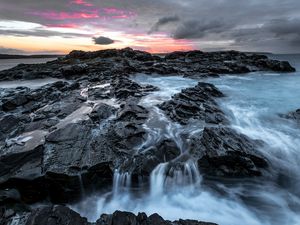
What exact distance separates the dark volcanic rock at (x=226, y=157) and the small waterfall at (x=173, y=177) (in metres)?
→ 0.37

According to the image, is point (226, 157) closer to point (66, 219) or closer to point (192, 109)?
point (192, 109)

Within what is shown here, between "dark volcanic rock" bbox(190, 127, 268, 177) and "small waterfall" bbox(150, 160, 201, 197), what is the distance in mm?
366

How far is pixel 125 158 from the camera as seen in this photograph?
7504mm

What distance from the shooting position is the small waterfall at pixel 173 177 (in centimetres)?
687

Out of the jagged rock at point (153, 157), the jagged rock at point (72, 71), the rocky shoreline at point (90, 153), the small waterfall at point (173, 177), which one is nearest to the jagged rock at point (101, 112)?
the rocky shoreline at point (90, 153)

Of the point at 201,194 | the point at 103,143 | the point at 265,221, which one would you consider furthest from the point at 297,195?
the point at 103,143

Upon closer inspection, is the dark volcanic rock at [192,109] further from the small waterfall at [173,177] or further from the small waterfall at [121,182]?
the small waterfall at [121,182]

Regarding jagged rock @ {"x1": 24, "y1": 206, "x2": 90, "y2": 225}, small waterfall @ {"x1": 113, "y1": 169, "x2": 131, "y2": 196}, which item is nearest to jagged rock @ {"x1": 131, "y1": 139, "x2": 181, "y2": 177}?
small waterfall @ {"x1": 113, "y1": 169, "x2": 131, "y2": 196}

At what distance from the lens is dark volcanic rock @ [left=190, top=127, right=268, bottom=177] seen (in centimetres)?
731

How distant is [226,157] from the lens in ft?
24.2

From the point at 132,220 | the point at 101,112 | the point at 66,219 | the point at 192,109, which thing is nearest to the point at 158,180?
the point at 132,220

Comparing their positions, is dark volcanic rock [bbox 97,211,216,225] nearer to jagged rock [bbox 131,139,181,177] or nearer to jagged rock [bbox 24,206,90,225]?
jagged rock [bbox 24,206,90,225]

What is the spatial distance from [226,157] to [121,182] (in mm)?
3314

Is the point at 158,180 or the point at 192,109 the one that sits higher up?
the point at 192,109
